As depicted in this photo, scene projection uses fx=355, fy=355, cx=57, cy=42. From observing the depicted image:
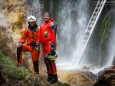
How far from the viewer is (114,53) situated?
18.1 meters

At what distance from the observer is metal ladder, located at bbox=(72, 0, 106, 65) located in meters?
18.4

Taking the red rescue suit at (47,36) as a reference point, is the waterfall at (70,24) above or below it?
below

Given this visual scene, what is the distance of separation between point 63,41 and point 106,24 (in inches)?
120

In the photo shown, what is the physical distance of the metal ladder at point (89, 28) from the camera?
18.4 meters

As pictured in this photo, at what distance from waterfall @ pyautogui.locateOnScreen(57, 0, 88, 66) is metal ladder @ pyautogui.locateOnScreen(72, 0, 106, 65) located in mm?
1093

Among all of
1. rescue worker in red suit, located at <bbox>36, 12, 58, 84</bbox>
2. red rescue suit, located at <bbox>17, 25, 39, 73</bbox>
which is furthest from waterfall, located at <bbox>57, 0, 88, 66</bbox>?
rescue worker in red suit, located at <bbox>36, 12, 58, 84</bbox>

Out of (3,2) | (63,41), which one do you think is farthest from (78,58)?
(3,2)

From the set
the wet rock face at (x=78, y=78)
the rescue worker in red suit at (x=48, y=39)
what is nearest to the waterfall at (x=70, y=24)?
the wet rock face at (x=78, y=78)

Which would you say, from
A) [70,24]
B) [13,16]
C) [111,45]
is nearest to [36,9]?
[13,16]

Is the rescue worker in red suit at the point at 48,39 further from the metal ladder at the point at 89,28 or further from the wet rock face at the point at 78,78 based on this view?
the metal ladder at the point at 89,28

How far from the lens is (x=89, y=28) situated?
62.1ft

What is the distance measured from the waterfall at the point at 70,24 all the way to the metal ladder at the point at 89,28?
1.09 m

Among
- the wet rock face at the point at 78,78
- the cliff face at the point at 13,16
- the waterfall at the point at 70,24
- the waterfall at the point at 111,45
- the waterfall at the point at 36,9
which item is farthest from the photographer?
the waterfall at the point at 70,24

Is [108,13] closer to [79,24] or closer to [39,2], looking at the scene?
[79,24]
